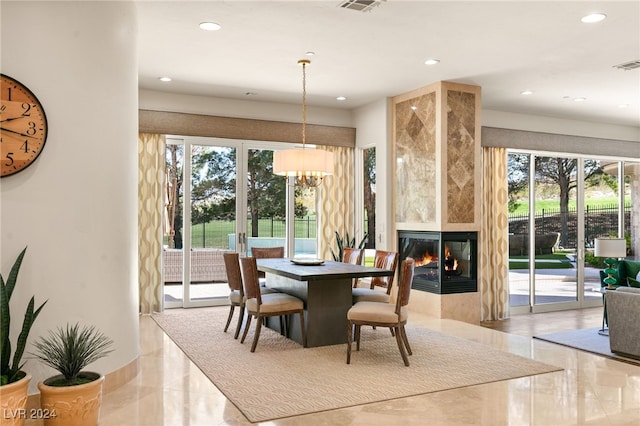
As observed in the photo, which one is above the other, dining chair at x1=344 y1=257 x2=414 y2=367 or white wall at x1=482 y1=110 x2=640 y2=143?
white wall at x1=482 y1=110 x2=640 y2=143

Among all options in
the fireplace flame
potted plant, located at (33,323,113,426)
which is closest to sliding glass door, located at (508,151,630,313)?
the fireplace flame

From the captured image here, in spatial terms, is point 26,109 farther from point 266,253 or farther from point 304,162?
point 266,253

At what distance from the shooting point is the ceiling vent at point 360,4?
402 centimetres

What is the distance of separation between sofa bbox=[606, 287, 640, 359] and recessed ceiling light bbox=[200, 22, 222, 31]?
446 cm

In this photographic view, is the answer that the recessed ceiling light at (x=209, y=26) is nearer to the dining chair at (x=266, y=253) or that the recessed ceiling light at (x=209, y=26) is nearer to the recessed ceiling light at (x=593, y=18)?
the dining chair at (x=266, y=253)

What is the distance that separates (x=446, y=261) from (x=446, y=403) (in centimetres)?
324

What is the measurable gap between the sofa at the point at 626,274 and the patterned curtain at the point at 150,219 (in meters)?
5.73

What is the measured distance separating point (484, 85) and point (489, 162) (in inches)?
56.6

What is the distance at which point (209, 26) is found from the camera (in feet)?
15.0

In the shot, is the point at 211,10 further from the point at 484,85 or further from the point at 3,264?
the point at 484,85

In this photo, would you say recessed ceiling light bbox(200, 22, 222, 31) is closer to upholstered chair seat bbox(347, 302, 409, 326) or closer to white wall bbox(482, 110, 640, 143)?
upholstered chair seat bbox(347, 302, 409, 326)

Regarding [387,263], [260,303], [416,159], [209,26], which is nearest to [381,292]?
[387,263]

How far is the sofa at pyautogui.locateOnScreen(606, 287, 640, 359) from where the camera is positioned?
Result: 16.4 feet

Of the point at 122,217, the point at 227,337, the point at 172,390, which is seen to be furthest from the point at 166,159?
the point at 172,390
